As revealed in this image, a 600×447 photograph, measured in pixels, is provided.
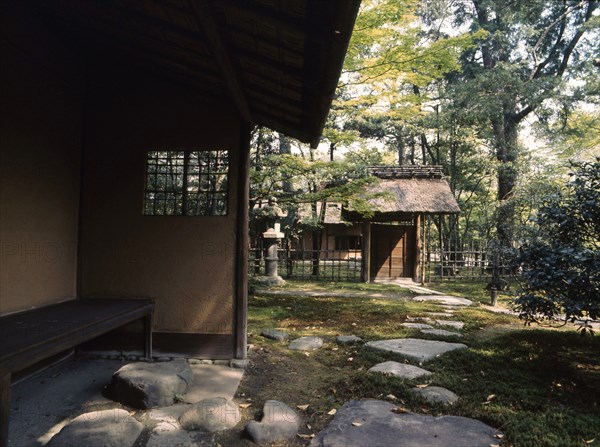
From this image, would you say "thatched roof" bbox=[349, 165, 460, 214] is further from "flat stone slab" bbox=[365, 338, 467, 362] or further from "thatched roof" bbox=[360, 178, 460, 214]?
"flat stone slab" bbox=[365, 338, 467, 362]

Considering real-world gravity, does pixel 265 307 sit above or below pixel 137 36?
below

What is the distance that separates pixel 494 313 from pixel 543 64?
13.5 meters

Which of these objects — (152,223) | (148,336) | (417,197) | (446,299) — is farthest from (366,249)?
(148,336)

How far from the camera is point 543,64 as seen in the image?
16.2m

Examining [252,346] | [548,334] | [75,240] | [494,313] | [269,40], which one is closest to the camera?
[269,40]

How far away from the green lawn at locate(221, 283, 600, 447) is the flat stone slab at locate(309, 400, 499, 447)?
146 mm

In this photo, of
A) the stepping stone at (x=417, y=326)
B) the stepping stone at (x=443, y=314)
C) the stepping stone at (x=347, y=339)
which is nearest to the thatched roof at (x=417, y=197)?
the stepping stone at (x=443, y=314)

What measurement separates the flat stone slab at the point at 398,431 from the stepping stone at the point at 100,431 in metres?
1.34

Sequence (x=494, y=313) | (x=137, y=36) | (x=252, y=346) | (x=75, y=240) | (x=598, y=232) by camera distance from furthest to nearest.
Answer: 1. (x=494, y=313)
2. (x=252, y=346)
3. (x=75, y=240)
4. (x=598, y=232)
5. (x=137, y=36)

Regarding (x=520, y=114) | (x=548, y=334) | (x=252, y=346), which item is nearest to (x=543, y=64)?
(x=520, y=114)

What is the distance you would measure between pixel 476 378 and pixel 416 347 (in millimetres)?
1130

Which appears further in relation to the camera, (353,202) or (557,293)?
(353,202)

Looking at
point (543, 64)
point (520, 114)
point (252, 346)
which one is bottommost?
point (252, 346)

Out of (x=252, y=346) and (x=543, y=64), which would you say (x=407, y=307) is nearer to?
(x=252, y=346)
